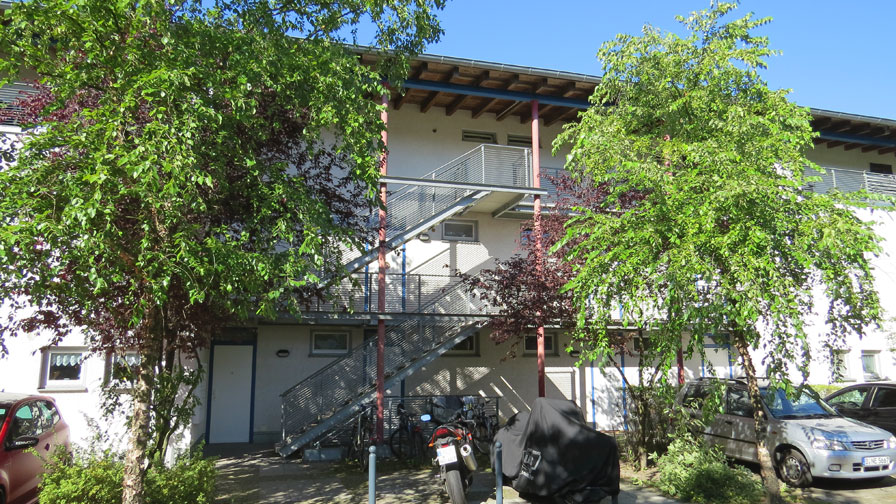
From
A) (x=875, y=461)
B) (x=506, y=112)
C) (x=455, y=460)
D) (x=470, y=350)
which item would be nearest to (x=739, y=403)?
(x=875, y=461)

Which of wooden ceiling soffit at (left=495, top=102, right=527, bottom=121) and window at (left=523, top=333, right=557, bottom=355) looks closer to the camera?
window at (left=523, top=333, right=557, bottom=355)

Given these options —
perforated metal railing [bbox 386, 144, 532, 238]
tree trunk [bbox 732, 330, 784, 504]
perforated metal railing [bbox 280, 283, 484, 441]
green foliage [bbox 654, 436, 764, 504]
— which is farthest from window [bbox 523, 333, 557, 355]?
tree trunk [bbox 732, 330, 784, 504]

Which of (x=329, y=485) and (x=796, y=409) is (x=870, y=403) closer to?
(x=796, y=409)

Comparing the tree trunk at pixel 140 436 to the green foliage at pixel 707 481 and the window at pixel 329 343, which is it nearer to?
the green foliage at pixel 707 481

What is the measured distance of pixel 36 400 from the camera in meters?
8.23

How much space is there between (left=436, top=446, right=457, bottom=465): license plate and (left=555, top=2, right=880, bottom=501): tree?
2307mm

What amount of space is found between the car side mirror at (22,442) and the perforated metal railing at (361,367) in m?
4.76

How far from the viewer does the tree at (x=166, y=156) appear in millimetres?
5184

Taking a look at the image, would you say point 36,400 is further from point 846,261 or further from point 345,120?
point 846,261

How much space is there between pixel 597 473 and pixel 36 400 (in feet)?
25.2

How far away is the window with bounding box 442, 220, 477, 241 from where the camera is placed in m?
16.1

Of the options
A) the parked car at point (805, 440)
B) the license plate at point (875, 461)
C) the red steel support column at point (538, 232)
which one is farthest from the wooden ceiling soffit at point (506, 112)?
the license plate at point (875, 461)

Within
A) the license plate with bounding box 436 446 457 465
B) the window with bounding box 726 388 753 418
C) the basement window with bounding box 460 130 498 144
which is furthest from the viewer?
the basement window with bounding box 460 130 498 144

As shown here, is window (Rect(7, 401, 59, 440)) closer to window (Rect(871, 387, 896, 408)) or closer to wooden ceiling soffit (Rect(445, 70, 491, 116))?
wooden ceiling soffit (Rect(445, 70, 491, 116))
